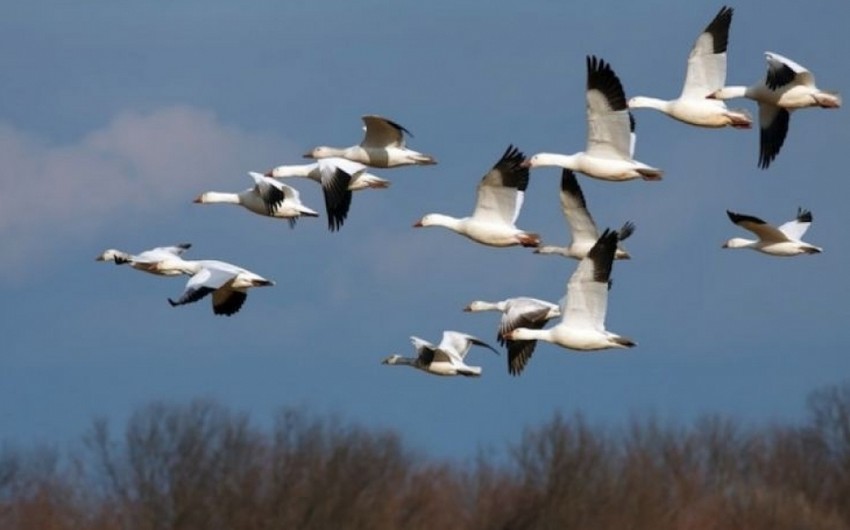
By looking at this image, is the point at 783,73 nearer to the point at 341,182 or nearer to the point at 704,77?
the point at 704,77

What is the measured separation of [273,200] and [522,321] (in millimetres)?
3261

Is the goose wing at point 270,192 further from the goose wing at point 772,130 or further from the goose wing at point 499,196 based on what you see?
the goose wing at point 772,130

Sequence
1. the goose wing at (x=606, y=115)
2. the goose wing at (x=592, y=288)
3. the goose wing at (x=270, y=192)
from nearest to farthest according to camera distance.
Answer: the goose wing at (x=592, y=288) < the goose wing at (x=606, y=115) < the goose wing at (x=270, y=192)

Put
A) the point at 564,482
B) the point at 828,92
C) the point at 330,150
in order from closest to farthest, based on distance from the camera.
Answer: the point at 828,92
the point at 330,150
the point at 564,482

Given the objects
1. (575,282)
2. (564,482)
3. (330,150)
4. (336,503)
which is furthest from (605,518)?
(575,282)

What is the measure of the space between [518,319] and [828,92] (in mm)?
4257

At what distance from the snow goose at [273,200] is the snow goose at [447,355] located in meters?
2.70

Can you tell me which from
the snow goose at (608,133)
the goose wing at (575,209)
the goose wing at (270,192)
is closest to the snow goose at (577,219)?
the goose wing at (575,209)

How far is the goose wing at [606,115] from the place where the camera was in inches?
1080

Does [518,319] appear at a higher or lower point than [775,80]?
lower

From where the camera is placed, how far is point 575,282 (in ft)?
87.1

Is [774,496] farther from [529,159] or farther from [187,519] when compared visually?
[529,159]

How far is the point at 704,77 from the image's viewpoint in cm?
2891

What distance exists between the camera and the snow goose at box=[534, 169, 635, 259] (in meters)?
29.8
